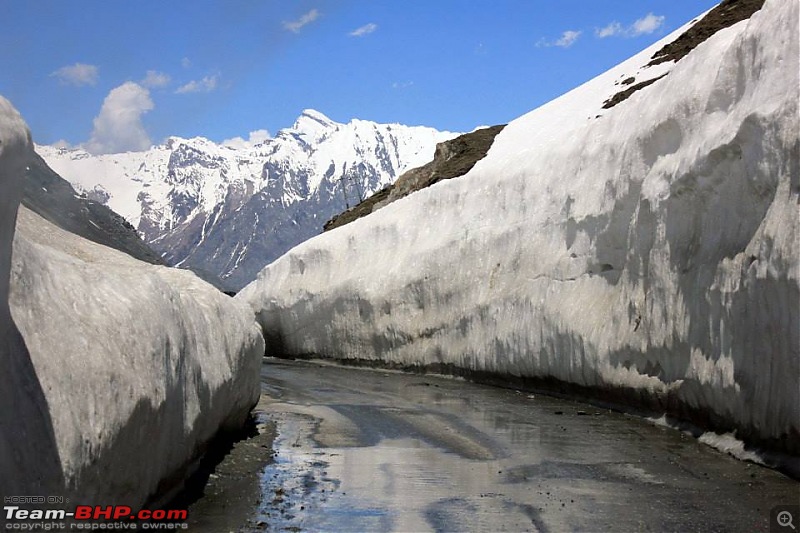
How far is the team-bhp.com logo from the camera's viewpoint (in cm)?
549

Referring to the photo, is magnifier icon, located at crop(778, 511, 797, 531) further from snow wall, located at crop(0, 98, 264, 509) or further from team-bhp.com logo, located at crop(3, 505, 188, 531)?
snow wall, located at crop(0, 98, 264, 509)

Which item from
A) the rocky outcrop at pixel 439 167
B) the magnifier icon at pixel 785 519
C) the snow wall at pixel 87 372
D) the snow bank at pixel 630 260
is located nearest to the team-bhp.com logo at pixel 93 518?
the snow wall at pixel 87 372

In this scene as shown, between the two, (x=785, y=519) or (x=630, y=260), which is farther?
(x=630, y=260)

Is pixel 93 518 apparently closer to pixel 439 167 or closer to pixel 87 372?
pixel 87 372

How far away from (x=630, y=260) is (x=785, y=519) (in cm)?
789

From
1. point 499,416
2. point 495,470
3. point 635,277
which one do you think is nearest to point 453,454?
point 495,470

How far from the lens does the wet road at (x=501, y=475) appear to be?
8.20 metres

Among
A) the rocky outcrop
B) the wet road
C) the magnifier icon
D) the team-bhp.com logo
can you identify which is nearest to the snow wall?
the team-bhp.com logo

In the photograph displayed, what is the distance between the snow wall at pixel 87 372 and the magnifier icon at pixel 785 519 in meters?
5.07

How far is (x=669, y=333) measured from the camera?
13547 millimetres

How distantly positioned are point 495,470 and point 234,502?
3036mm

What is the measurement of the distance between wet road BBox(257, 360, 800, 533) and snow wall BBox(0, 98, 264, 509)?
1287mm

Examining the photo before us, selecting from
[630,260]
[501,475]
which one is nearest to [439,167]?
[630,260]

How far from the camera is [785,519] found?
8016mm
